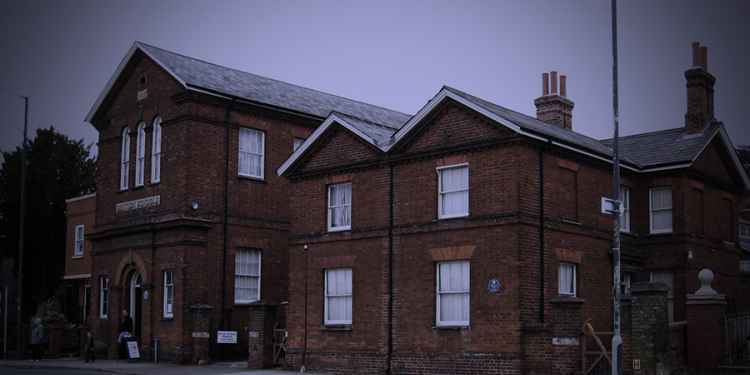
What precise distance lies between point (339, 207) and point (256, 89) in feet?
32.1

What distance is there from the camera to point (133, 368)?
105ft

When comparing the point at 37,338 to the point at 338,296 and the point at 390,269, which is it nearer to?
the point at 338,296

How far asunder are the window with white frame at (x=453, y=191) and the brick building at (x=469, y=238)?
4cm

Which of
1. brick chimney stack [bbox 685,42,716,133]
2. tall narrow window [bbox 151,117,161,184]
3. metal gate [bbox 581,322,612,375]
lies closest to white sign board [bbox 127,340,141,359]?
tall narrow window [bbox 151,117,161,184]

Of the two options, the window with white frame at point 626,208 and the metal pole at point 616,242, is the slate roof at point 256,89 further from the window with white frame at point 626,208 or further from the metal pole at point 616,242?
the metal pole at point 616,242

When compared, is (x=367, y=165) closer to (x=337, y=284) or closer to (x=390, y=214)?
(x=390, y=214)

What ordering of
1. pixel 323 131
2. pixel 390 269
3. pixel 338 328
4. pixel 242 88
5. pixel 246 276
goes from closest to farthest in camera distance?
pixel 390 269
pixel 338 328
pixel 323 131
pixel 246 276
pixel 242 88

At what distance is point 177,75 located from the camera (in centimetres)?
3534

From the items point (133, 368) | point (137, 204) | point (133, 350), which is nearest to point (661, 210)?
point (133, 368)

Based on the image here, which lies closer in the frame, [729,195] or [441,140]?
[441,140]

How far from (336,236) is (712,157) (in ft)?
49.8

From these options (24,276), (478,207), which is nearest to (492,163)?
(478,207)

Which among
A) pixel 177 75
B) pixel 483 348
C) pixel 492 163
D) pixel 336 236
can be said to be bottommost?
pixel 483 348

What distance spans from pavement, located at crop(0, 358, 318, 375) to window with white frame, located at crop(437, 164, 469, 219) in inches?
283
